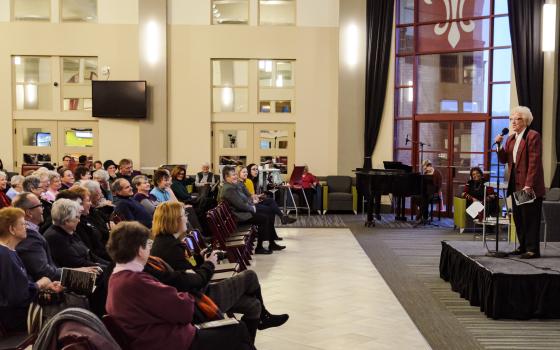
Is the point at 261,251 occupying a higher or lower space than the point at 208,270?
lower

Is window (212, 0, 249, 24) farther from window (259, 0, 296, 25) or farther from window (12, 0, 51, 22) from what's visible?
window (12, 0, 51, 22)

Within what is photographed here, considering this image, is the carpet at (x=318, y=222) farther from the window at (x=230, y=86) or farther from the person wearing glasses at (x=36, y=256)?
the person wearing glasses at (x=36, y=256)

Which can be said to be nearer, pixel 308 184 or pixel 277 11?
pixel 308 184

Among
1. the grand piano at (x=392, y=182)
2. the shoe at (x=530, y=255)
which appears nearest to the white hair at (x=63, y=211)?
the shoe at (x=530, y=255)

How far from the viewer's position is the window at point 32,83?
48.5ft

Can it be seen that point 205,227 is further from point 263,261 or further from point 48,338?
point 48,338

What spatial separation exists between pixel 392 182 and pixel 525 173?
224 inches

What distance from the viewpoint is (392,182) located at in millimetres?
11719

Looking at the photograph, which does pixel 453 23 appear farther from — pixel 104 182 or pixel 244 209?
pixel 104 182

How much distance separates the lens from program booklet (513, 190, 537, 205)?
5.95 m

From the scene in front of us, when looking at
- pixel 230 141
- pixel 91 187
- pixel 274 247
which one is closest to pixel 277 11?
pixel 230 141

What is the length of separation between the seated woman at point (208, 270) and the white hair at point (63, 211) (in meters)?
0.66

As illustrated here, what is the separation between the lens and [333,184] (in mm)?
14609

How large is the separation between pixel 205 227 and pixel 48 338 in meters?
6.67
